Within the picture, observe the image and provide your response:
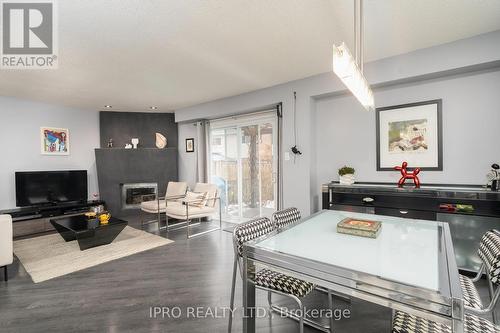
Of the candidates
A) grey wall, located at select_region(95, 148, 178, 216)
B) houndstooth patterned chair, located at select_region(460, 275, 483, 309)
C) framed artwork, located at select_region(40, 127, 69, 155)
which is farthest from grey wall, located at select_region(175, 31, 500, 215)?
framed artwork, located at select_region(40, 127, 69, 155)

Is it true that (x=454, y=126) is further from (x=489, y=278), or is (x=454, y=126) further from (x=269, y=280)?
(x=269, y=280)

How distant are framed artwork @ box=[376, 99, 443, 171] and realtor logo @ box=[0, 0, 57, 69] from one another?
3762 millimetres

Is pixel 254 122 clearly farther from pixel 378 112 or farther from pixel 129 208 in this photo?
pixel 129 208

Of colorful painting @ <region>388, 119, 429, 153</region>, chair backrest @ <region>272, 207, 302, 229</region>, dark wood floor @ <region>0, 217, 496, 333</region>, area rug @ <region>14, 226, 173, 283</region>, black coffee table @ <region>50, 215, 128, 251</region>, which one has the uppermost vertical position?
colorful painting @ <region>388, 119, 429, 153</region>

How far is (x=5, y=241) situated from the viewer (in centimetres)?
276

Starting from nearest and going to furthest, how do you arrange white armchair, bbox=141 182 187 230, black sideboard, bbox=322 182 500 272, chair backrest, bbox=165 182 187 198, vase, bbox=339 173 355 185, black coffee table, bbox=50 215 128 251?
black sideboard, bbox=322 182 500 272
vase, bbox=339 173 355 185
black coffee table, bbox=50 215 128 251
white armchair, bbox=141 182 187 230
chair backrest, bbox=165 182 187 198

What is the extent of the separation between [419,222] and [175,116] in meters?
5.46

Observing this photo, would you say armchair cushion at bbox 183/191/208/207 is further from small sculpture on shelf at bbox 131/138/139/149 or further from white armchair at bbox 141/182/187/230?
small sculpture on shelf at bbox 131/138/139/149

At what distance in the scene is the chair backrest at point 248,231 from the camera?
68.9 inches

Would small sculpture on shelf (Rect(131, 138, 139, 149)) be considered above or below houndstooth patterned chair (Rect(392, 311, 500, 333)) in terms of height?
above

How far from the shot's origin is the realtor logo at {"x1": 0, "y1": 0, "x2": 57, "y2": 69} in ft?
6.66

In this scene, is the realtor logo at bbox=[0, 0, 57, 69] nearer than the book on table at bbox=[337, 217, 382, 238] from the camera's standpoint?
No

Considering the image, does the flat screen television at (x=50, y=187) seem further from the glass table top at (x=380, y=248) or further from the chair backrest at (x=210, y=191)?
the glass table top at (x=380, y=248)

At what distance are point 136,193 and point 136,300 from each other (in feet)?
13.3
